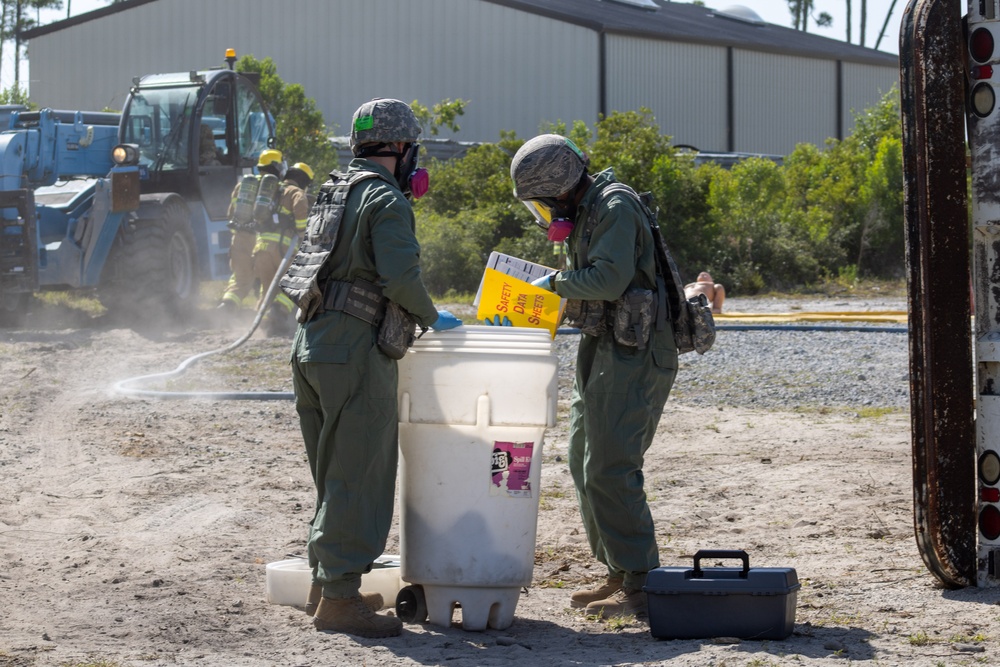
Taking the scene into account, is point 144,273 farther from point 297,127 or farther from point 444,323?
point 297,127

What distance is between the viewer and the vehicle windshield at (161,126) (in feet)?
49.6

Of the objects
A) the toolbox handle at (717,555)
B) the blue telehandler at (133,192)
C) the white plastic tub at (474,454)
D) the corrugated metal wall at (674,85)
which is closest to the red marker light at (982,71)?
the white plastic tub at (474,454)

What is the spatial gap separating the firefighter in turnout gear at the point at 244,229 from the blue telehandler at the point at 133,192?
679mm

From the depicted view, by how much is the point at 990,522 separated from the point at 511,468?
1810 millimetres

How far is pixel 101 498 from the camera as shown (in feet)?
21.6

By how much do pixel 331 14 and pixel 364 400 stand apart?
99.5 feet

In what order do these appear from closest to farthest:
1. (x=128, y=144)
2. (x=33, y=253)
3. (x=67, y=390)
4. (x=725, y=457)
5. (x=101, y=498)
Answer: (x=101, y=498) → (x=725, y=457) → (x=67, y=390) → (x=33, y=253) → (x=128, y=144)

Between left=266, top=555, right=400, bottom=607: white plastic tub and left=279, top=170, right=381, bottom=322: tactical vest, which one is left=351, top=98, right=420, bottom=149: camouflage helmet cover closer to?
left=279, top=170, right=381, bottom=322: tactical vest

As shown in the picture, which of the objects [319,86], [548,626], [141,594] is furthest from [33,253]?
[319,86]

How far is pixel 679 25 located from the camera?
35406 mm

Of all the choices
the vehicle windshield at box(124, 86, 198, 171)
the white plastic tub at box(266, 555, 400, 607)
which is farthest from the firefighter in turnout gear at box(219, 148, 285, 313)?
the white plastic tub at box(266, 555, 400, 607)

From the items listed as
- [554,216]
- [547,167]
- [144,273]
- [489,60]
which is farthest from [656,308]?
[489,60]

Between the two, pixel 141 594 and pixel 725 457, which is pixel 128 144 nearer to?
pixel 725 457

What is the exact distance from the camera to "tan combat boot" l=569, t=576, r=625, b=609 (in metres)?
4.88
